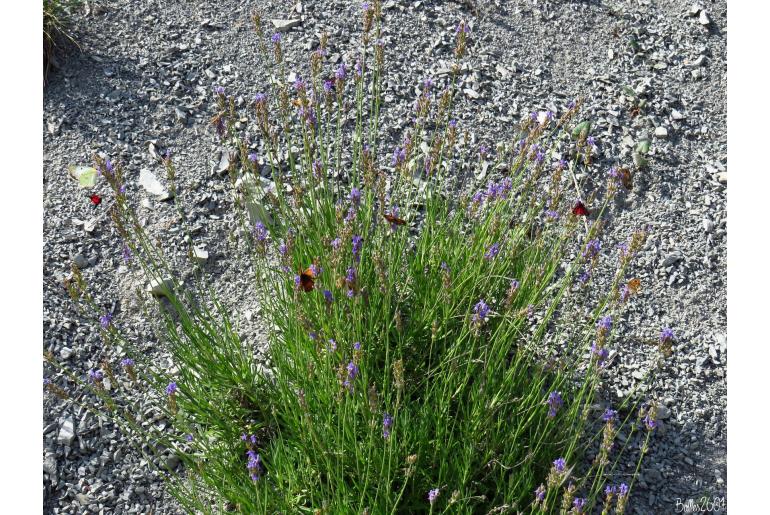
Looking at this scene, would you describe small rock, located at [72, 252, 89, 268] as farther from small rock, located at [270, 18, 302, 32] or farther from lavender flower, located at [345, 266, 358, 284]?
small rock, located at [270, 18, 302, 32]

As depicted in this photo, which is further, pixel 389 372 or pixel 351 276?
pixel 389 372

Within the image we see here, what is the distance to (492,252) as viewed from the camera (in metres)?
2.64

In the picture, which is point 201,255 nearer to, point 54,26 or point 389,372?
point 389,372

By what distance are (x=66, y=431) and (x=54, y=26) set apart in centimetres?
239

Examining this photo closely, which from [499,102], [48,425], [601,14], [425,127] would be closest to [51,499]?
[48,425]

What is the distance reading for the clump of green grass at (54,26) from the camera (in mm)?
4059

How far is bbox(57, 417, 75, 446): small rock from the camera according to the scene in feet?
9.37

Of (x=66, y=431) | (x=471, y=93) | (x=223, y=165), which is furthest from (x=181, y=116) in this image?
(x=66, y=431)

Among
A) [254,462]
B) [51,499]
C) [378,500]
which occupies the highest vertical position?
[254,462]

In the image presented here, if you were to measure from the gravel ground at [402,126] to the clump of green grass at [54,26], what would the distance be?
83mm

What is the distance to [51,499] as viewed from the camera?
108 inches

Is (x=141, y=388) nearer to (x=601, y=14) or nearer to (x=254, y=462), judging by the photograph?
(x=254, y=462)

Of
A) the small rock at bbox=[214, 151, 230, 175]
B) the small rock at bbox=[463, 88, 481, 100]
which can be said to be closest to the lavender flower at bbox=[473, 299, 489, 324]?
the small rock at bbox=[214, 151, 230, 175]

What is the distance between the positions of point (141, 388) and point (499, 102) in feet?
8.02
